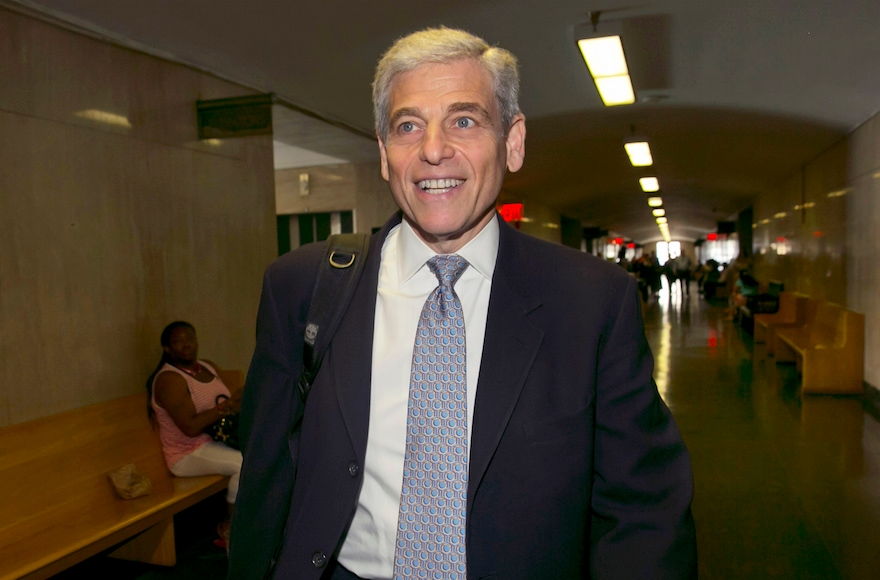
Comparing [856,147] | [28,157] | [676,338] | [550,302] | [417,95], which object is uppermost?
[856,147]

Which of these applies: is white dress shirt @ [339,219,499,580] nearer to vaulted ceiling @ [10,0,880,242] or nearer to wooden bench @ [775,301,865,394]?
vaulted ceiling @ [10,0,880,242]

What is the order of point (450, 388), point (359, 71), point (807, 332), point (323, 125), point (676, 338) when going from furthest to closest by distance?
point (676, 338) < point (807, 332) < point (323, 125) < point (359, 71) < point (450, 388)

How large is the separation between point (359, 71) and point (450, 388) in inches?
203

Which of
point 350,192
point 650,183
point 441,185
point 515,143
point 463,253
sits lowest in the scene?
point 463,253

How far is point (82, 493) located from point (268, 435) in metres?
2.73

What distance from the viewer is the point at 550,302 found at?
4.77 feet

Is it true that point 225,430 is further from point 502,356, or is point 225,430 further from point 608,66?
point 608,66

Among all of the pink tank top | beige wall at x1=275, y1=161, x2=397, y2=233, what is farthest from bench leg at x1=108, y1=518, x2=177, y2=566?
beige wall at x1=275, y1=161, x2=397, y2=233

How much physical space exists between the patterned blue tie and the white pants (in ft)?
9.95

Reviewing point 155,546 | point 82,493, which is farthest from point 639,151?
point 82,493

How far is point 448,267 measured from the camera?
150 centimetres

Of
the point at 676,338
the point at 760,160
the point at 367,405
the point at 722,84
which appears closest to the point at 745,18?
the point at 722,84

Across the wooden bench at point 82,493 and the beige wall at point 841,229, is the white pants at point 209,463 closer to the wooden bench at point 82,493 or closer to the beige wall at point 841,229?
the wooden bench at point 82,493

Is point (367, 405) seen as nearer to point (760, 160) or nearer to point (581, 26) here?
point (581, 26)
